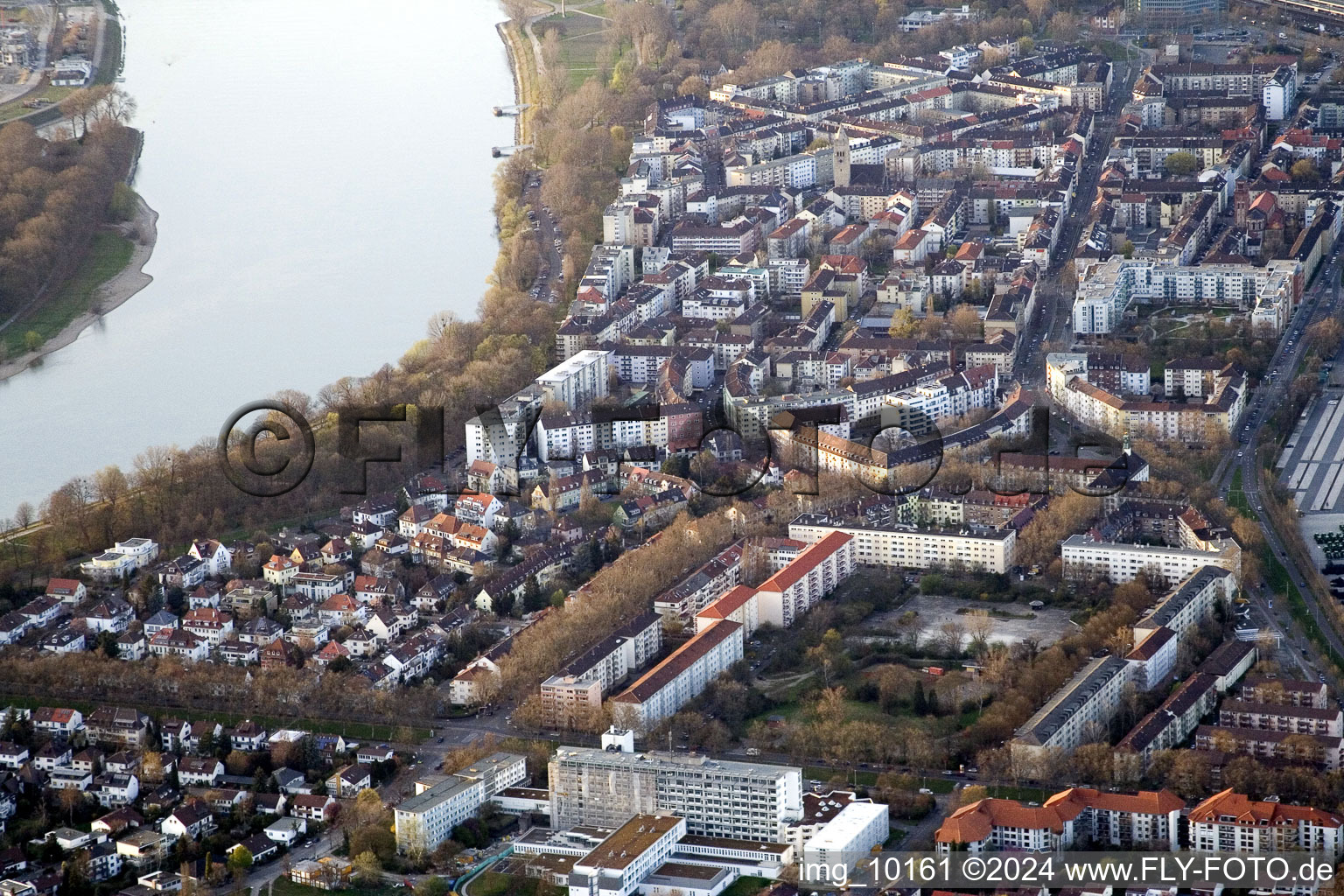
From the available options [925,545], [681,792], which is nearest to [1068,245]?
[925,545]

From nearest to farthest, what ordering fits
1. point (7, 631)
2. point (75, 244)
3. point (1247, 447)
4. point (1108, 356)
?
point (7, 631) < point (1247, 447) < point (1108, 356) < point (75, 244)

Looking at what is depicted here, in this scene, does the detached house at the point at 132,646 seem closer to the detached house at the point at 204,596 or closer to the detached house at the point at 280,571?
the detached house at the point at 204,596

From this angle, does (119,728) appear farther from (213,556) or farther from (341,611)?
(213,556)

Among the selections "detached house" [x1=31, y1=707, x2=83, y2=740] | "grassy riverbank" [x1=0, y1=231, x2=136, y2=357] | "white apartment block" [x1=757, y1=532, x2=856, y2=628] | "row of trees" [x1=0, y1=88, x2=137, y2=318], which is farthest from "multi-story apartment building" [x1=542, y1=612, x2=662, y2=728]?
"row of trees" [x1=0, y1=88, x2=137, y2=318]

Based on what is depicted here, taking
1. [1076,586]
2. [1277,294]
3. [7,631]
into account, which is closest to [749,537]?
[1076,586]

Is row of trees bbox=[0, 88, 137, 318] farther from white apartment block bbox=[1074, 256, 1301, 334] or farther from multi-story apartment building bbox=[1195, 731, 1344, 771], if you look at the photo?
multi-story apartment building bbox=[1195, 731, 1344, 771]

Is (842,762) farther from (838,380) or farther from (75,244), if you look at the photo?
(75,244)
